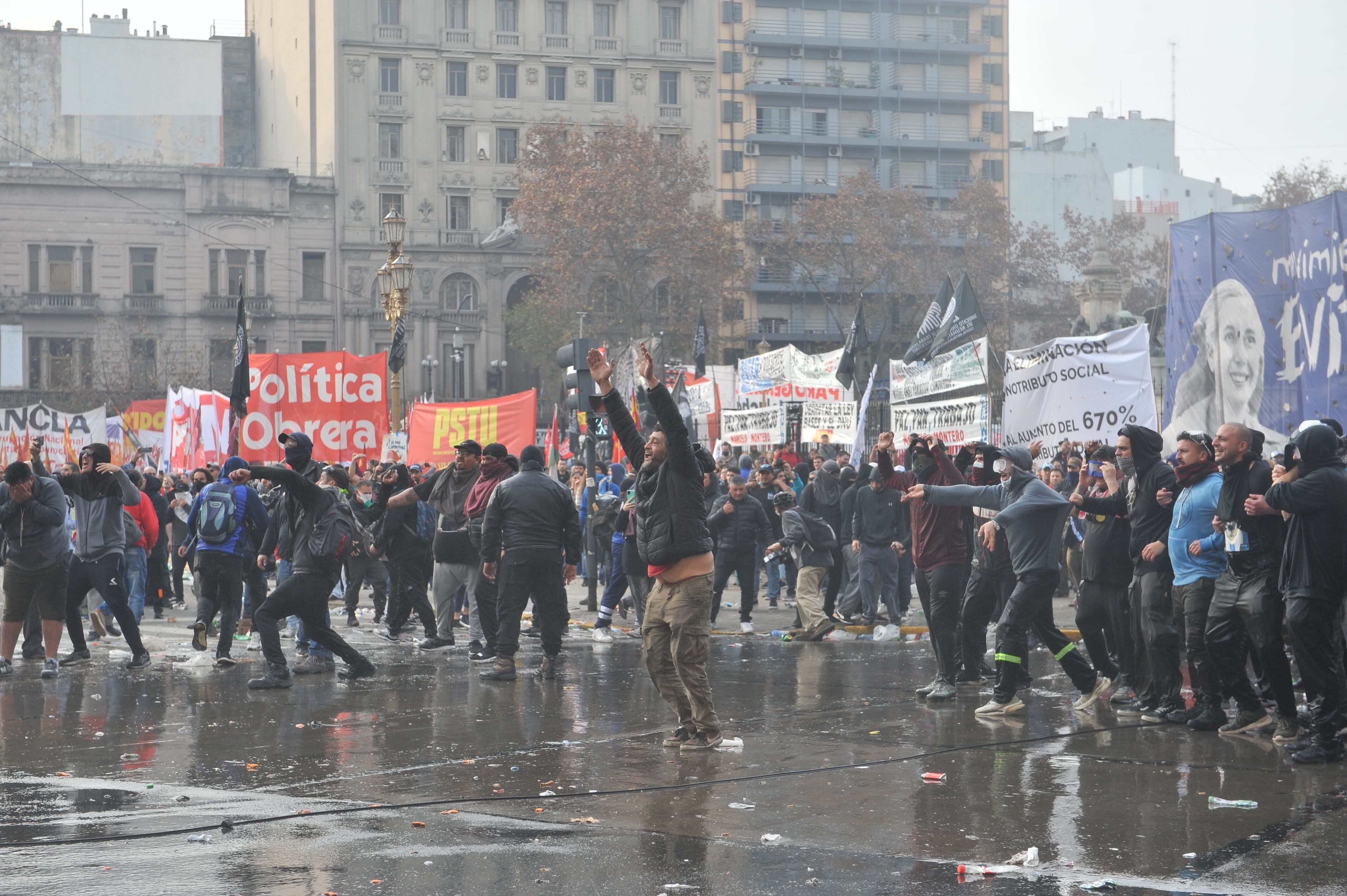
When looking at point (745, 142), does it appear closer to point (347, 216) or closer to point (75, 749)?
point (347, 216)

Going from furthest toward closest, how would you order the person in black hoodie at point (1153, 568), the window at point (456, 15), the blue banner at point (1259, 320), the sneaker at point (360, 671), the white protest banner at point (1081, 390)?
the window at point (456, 15), the white protest banner at point (1081, 390), the sneaker at point (360, 671), the blue banner at point (1259, 320), the person in black hoodie at point (1153, 568)

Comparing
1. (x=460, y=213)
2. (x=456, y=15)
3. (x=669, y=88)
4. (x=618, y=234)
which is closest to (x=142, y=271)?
(x=460, y=213)

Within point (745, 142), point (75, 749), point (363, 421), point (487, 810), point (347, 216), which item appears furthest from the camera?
point (745, 142)

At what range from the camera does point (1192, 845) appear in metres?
5.61

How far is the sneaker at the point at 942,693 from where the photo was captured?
31.3 feet

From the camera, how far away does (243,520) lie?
1208cm

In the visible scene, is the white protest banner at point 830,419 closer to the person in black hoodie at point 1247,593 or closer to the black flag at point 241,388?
the black flag at point 241,388

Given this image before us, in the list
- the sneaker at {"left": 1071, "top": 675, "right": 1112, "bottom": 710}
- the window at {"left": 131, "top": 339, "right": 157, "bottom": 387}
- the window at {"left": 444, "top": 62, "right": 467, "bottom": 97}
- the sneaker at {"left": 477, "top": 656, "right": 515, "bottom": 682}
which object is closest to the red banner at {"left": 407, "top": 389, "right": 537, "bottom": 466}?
the sneaker at {"left": 477, "top": 656, "right": 515, "bottom": 682}

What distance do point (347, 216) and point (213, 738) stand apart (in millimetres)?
54046

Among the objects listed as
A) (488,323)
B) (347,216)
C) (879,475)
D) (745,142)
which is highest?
(745,142)

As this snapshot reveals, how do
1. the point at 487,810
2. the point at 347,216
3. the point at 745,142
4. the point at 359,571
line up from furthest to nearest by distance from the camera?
the point at 745,142 < the point at 347,216 < the point at 359,571 < the point at 487,810

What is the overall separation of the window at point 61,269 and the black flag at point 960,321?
161ft

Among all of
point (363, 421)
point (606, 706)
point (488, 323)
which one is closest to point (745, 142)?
point (488, 323)

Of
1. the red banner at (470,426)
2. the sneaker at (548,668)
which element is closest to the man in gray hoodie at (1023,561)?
the sneaker at (548,668)
